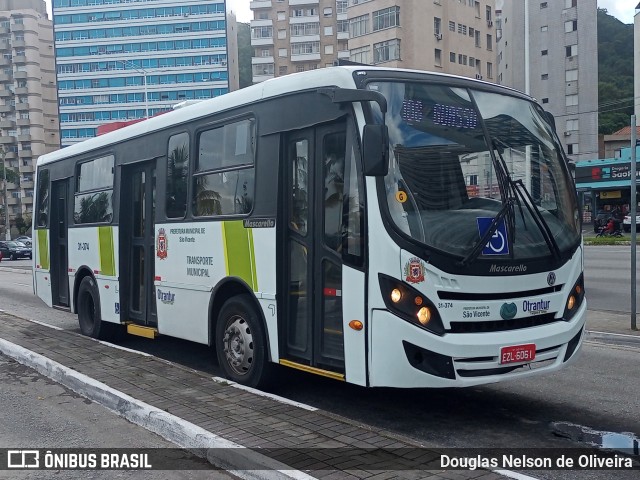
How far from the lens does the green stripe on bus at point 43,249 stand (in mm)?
13141

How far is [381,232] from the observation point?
584 cm

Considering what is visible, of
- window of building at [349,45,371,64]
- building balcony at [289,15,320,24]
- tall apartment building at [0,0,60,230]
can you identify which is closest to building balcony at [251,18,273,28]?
building balcony at [289,15,320,24]

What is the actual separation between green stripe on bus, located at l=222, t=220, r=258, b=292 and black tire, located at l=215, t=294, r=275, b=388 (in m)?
0.27

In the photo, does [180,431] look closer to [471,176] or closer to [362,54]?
[471,176]

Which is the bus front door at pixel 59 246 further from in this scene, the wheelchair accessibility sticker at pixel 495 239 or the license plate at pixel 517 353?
the license plate at pixel 517 353

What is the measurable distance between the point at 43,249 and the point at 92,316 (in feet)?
8.62

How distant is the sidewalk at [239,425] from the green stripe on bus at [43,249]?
4292 mm

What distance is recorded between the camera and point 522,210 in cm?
629

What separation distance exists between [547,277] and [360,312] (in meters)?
1.74

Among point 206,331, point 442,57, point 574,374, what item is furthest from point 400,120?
point 442,57

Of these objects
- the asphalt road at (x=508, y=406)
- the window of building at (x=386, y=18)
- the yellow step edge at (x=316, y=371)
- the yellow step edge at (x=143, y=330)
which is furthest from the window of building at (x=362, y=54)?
the yellow step edge at (x=316, y=371)

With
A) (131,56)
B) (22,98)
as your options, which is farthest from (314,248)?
(22,98)

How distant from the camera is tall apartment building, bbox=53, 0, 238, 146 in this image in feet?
287

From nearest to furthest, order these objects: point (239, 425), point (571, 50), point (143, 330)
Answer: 1. point (239, 425)
2. point (143, 330)
3. point (571, 50)
